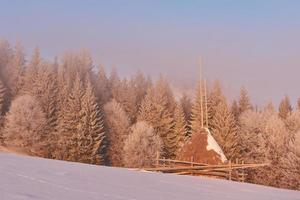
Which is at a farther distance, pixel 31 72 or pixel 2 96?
pixel 31 72

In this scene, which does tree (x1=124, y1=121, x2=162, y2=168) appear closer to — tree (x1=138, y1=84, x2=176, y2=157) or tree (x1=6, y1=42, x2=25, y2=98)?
tree (x1=138, y1=84, x2=176, y2=157)

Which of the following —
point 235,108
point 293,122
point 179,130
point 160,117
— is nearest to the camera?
point 179,130

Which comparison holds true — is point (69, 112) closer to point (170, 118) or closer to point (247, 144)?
point (170, 118)

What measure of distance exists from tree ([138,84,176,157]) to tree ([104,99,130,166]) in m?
2.69

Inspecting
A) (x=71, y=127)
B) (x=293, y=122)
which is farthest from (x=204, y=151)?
(x=293, y=122)

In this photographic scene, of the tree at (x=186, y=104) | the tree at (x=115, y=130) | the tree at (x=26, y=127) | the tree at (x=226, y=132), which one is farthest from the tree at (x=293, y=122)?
the tree at (x=26, y=127)

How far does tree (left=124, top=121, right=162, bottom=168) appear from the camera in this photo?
175 ft

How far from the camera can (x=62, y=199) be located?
6039mm

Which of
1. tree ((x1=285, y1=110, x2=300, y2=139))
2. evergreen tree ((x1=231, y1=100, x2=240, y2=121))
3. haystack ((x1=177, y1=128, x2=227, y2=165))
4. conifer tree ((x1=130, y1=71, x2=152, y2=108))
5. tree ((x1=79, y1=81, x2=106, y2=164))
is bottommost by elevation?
haystack ((x1=177, y1=128, x2=227, y2=165))

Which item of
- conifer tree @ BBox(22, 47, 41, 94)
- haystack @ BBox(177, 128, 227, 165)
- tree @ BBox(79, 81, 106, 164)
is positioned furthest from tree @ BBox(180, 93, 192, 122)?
haystack @ BBox(177, 128, 227, 165)

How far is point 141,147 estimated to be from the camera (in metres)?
54.1

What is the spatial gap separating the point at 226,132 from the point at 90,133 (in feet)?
53.3

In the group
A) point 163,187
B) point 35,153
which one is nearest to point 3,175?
point 163,187

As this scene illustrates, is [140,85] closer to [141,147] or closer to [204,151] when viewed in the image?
[141,147]
